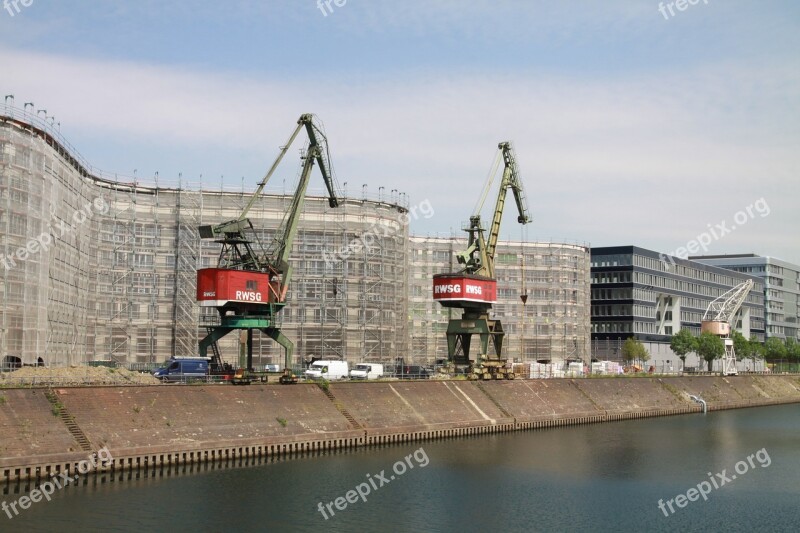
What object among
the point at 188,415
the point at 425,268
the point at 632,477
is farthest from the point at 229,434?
the point at 425,268

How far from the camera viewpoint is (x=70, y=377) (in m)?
66.6

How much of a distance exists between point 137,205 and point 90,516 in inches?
2949

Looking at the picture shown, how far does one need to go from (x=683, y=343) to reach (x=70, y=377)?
148 meters

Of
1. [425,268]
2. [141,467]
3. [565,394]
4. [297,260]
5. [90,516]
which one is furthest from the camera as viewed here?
[425,268]

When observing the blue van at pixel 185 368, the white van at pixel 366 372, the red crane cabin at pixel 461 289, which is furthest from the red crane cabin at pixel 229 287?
the red crane cabin at pixel 461 289

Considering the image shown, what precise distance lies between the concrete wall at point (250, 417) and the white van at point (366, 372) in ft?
29.7

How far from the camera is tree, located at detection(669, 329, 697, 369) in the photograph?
18621cm

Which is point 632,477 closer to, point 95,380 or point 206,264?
point 95,380

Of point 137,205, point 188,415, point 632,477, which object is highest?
point 137,205

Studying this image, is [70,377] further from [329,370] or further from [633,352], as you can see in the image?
[633,352]

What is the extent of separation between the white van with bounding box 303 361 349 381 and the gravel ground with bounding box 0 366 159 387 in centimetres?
2485

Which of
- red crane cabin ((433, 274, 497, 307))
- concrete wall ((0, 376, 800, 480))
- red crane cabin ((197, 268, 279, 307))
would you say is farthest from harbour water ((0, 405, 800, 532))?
red crane cabin ((433, 274, 497, 307))

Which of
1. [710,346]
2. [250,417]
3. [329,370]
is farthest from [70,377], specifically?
[710,346]

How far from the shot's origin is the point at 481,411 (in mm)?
93812
